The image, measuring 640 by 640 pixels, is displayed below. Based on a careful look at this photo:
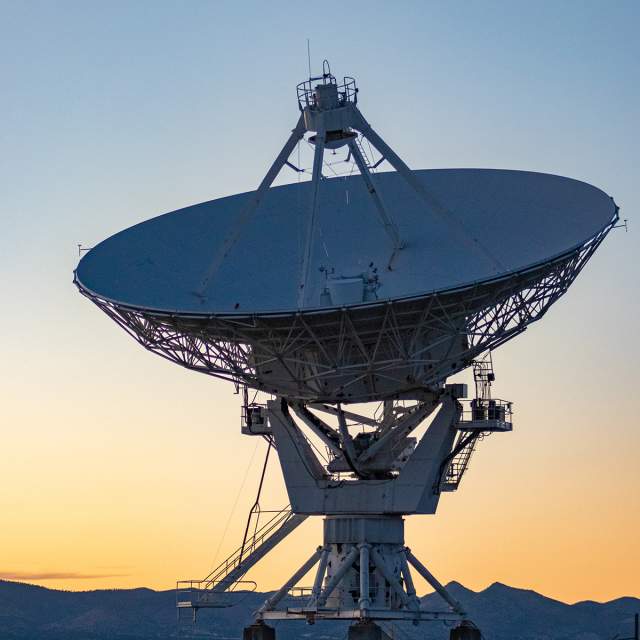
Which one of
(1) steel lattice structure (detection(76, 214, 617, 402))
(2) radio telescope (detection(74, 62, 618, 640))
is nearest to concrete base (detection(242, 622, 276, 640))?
(2) radio telescope (detection(74, 62, 618, 640))

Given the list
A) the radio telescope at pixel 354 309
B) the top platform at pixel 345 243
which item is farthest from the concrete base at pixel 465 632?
the top platform at pixel 345 243

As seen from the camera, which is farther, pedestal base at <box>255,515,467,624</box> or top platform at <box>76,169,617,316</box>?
pedestal base at <box>255,515,467,624</box>

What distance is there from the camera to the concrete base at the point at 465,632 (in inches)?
2223

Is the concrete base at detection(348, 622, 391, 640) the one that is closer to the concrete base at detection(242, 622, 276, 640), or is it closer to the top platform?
the concrete base at detection(242, 622, 276, 640)

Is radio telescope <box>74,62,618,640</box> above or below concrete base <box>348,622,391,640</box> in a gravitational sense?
above

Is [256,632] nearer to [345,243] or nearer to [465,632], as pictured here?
[465,632]

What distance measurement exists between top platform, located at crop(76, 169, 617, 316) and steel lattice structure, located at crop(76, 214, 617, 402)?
50cm

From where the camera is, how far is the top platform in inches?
2062

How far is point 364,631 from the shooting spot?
178ft

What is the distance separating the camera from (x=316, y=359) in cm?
5256

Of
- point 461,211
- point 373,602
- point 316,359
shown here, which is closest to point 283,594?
point 373,602

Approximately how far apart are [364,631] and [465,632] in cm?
410

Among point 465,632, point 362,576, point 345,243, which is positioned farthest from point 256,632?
point 345,243

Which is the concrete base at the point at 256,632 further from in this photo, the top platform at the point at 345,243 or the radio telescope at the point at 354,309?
the top platform at the point at 345,243
